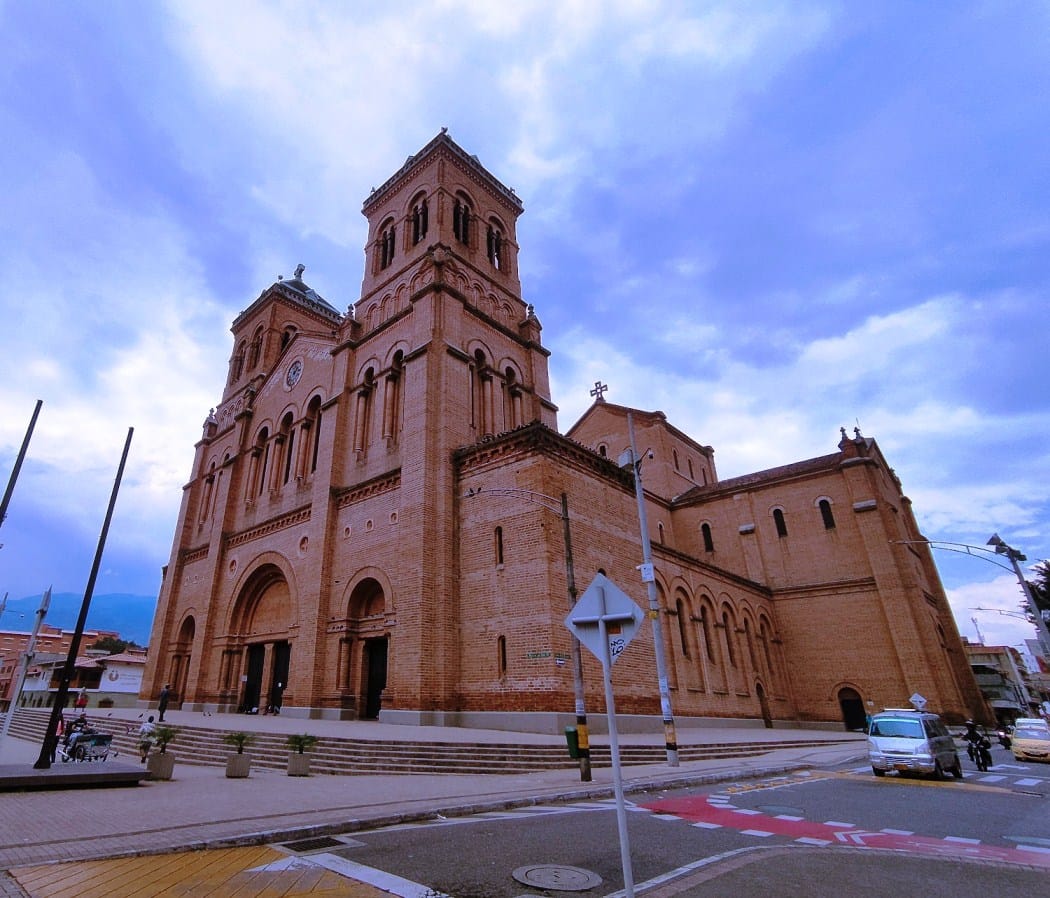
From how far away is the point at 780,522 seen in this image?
35.7m

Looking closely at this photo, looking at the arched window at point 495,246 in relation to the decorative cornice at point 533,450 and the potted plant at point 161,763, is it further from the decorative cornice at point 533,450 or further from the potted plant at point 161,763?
the potted plant at point 161,763

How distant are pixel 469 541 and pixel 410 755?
8.23 metres

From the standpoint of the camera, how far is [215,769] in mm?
13859

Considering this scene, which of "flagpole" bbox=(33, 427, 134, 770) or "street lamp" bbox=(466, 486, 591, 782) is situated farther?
"street lamp" bbox=(466, 486, 591, 782)

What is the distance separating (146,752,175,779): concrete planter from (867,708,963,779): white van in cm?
1560

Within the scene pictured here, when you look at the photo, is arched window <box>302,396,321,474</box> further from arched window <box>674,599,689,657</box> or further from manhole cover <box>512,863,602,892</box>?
manhole cover <box>512,863,602,892</box>

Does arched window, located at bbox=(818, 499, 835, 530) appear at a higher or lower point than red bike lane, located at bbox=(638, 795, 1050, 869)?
higher

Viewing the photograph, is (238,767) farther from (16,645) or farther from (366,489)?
(16,645)

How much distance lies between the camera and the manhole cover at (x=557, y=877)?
4.93m

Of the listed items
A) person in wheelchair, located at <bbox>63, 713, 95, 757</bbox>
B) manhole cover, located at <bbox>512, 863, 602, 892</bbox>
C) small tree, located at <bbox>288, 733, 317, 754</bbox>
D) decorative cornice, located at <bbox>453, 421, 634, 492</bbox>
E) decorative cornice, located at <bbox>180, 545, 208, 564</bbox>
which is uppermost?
decorative cornice, located at <bbox>180, 545, 208, 564</bbox>

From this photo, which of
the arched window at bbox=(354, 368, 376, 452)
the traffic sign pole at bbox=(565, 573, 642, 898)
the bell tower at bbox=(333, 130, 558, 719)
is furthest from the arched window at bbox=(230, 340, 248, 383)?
the traffic sign pole at bbox=(565, 573, 642, 898)

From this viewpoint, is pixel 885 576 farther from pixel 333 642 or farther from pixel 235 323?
pixel 235 323

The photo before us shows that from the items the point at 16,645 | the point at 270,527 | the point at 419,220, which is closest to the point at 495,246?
the point at 419,220

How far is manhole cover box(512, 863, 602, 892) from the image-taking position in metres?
4.93
